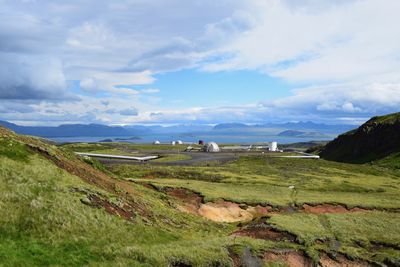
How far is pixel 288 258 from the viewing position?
97.6 ft

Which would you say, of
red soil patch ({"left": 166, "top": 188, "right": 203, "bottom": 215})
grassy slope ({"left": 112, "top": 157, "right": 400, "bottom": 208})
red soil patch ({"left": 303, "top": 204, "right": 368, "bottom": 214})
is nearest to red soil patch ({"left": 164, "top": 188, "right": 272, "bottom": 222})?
red soil patch ({"left": 166, "top": 188, "right": 203, "bottom": 215})

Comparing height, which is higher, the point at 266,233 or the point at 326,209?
the point at 266,233

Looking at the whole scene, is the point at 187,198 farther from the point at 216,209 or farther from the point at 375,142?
the point at 375,142

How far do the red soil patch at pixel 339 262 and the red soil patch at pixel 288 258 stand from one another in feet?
4.35

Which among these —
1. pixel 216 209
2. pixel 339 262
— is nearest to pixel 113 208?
pixel 339 262

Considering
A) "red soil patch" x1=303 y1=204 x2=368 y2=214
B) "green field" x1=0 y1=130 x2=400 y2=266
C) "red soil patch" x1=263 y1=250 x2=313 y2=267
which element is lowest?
"red soil patch" x1=303 y1=204 x2=368 y2=214

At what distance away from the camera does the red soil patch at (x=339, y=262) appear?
30547 mm

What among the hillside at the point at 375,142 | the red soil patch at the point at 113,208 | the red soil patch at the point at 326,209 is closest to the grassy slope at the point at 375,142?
the hillside at the point at 375,142

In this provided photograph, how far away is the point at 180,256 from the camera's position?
25234 mm

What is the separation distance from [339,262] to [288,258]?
4.51 meters

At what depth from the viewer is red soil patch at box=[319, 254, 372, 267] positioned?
3055 cm

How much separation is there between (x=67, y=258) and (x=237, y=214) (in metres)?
32.3

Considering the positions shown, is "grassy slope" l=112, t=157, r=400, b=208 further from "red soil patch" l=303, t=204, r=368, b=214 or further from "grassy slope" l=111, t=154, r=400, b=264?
"red soil patch" l=303, t=204, r=368, b=214

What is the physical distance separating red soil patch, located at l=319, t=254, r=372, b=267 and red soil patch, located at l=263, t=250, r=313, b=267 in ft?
4.35
